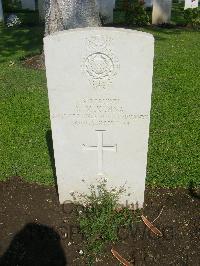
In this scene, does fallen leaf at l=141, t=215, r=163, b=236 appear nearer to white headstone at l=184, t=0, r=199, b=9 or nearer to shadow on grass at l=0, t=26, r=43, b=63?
shadow on grass at l=0, t=26, r=43, b=63

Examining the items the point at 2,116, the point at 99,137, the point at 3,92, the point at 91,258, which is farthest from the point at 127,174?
the point at 3,92

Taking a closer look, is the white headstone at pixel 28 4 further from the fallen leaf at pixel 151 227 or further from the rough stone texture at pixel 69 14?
the fallen leaf at pixel 151 227

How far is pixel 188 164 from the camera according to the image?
555 cm

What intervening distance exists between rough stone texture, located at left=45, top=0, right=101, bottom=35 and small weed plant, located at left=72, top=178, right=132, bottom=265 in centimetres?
475

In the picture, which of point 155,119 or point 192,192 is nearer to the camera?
point 192,192

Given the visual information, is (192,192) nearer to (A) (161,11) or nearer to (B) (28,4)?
(A) (161,11)

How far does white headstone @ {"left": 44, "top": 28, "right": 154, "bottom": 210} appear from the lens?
11.8ft

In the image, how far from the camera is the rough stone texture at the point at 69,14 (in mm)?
8242

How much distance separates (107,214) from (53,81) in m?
1.56

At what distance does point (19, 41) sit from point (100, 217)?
323 inches

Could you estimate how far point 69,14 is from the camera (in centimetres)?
844

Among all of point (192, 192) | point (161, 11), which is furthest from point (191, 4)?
point (192, 192)

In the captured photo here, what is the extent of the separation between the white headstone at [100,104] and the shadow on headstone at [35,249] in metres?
0.55

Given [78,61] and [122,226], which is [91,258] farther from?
[78,61]
